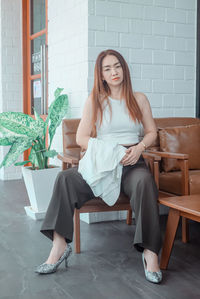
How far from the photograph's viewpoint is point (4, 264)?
2.45 meters

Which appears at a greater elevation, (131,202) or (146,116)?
(146,116)

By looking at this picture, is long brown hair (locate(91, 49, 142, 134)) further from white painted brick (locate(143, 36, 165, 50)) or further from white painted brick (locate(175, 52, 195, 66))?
white painted brick (locate(175, 52, 195, 66))

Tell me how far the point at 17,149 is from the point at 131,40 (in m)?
1.34

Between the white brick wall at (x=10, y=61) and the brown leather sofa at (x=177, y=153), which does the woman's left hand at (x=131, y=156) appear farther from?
the white brick wall at (x=10, y=61)

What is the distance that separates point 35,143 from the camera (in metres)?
3.51

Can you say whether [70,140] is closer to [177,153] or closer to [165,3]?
[177,153]

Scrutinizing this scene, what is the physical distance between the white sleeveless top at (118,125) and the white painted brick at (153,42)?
1148 millimetres

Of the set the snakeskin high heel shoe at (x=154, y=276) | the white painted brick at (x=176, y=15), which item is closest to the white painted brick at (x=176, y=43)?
the white painted brick at (x=176, y=15)

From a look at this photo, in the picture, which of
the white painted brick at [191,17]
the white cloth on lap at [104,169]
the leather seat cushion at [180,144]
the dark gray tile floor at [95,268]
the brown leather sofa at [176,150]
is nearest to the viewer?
the dark gray tile floor at [95,268]

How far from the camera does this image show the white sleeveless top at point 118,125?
2.64 m

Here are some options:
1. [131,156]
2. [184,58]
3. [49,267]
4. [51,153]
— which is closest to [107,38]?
[184,58]

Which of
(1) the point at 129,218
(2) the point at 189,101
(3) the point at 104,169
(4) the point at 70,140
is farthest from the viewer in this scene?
(2) the point at 189,101

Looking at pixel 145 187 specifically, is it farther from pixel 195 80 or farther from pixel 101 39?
pixel 195 80

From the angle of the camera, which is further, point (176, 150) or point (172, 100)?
point (172, 100)
